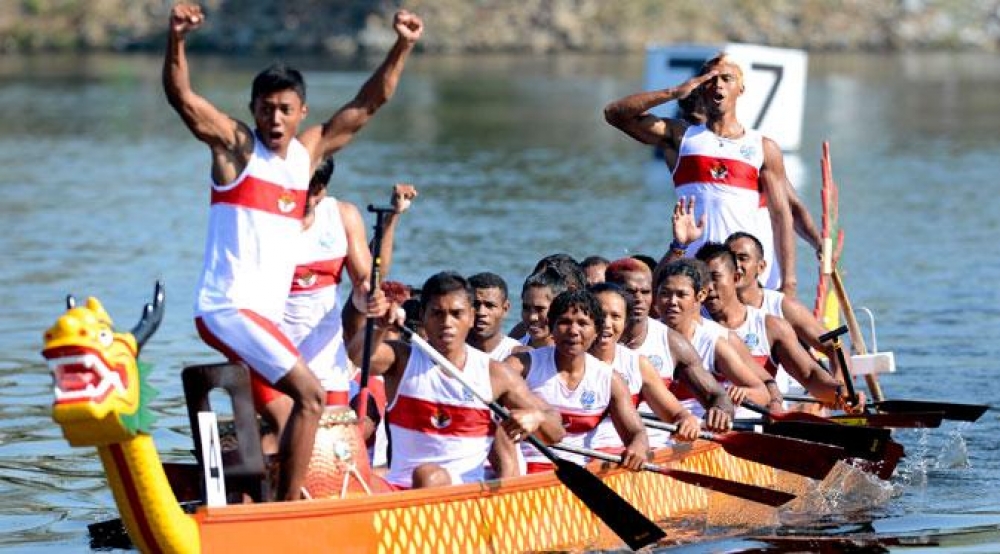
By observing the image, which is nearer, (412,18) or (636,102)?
(412,18)

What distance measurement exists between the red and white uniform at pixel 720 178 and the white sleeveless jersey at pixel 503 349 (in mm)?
2453

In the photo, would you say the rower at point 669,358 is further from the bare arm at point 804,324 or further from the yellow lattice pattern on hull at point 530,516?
the bare arm at point 804,324

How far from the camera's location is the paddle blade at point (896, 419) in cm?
1361

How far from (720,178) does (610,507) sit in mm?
3579

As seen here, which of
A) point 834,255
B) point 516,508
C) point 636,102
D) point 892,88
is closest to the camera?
point 516,508

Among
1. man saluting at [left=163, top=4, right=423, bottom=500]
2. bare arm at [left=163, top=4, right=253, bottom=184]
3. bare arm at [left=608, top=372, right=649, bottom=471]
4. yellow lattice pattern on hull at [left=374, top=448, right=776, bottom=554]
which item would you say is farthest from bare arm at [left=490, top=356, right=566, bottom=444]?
bare arm at [left=163, top=4, right=253, bottom=184]

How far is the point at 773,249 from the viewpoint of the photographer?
47.3ft

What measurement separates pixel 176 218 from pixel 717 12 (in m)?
51.1

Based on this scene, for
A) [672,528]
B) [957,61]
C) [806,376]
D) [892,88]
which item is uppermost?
[957,61]

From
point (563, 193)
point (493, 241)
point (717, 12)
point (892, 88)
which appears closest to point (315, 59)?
point (717, 12)

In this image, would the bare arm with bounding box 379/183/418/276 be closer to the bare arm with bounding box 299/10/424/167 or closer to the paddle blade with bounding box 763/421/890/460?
the bare arm with bounding box 299/10/424/167

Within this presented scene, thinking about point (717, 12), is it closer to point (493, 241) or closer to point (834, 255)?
point (493, 241)

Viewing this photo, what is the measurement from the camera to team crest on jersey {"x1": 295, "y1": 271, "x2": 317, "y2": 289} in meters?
10.2

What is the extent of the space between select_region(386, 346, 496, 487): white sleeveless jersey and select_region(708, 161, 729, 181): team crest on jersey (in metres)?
3.59
